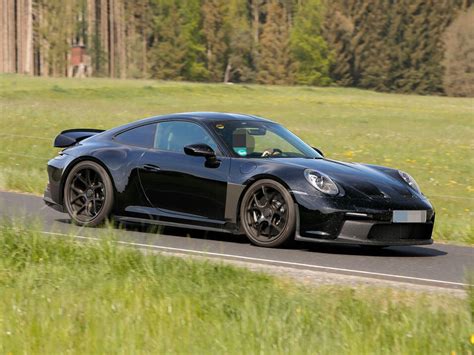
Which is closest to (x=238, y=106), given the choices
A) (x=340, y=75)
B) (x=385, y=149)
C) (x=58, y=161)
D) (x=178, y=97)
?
(x=178, y=97)

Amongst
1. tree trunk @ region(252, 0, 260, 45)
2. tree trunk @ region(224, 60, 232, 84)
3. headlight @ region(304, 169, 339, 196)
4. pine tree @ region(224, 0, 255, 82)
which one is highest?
headlight @ region(304, 169, 339, 196)

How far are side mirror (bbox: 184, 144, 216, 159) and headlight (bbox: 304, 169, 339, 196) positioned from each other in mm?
1095

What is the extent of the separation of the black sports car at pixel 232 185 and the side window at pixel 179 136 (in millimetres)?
13

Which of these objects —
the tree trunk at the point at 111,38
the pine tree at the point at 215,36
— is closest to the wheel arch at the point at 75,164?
the tree trunk at the point at 111,38

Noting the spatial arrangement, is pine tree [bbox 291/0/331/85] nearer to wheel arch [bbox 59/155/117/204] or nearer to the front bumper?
wheel arch [bbox 59/155/117/204]

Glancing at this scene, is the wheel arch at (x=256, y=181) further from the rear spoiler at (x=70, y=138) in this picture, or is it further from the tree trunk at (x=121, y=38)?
the tree trunk at (x=121, y=38)

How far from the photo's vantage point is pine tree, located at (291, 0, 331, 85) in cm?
14462

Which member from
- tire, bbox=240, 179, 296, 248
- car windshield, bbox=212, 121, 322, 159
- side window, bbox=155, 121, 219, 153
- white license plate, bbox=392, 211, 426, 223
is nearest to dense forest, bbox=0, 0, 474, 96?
side window, bbox=155, 121, 219, 153

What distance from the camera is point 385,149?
36000 mm

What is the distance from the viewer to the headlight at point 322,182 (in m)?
11.1

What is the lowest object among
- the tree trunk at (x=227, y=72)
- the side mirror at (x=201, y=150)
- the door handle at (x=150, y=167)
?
the tree trunk at (x=227, y=72)

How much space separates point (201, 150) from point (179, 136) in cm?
62

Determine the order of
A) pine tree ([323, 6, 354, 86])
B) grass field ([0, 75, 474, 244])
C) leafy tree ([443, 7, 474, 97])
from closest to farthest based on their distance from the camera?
grass field ([0, 75, 474, 244]) → leafy tree ([443, 7, 474, 97]) → pine tree ([323, 6, 354, 86])

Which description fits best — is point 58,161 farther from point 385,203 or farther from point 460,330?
point 460,330
